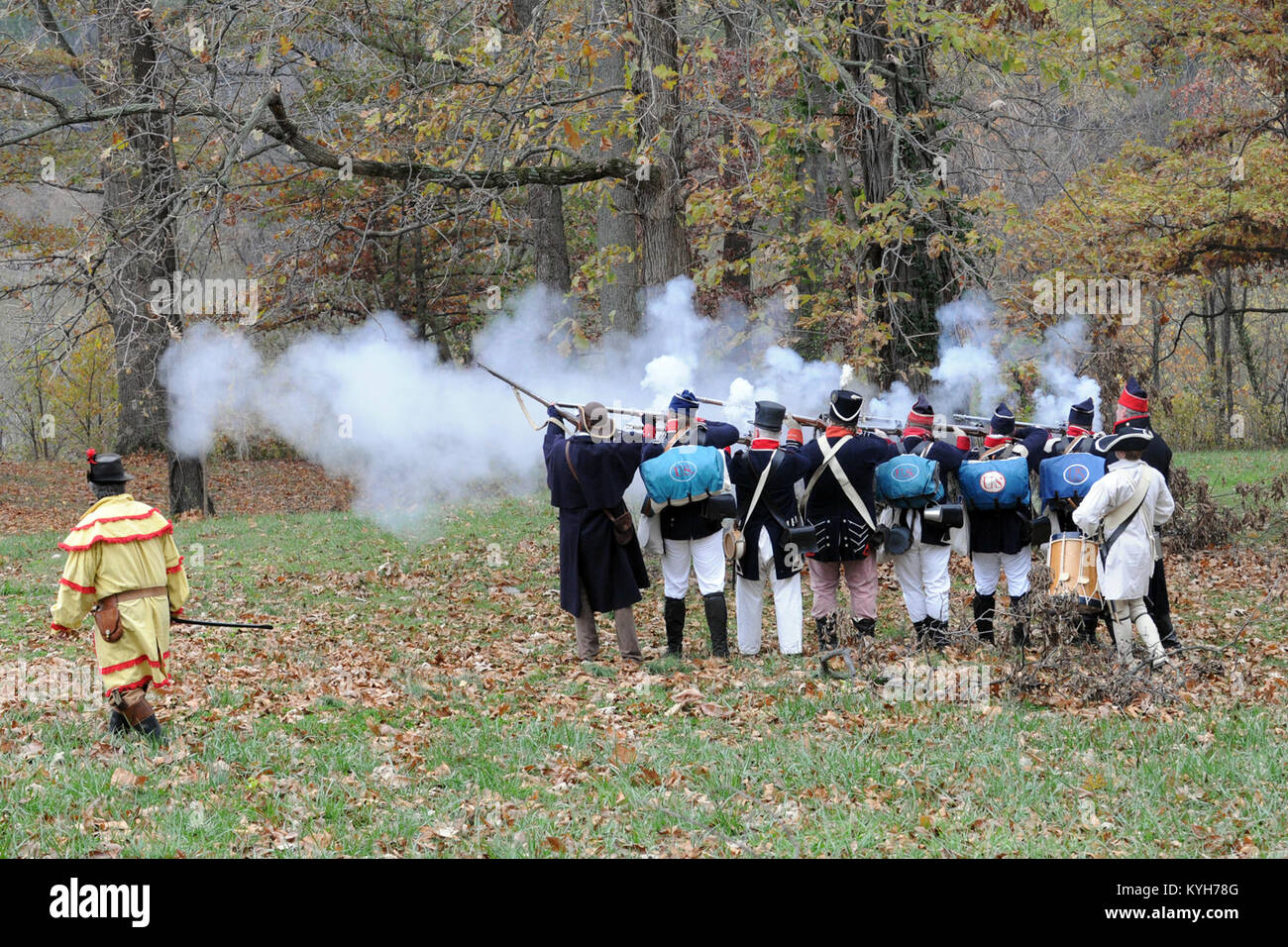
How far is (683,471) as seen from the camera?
30.5 ft

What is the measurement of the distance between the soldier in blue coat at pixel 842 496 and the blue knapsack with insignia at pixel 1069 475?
1379 mm

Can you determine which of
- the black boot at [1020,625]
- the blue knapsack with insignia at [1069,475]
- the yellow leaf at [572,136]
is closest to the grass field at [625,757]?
the black boot at [1020,625]

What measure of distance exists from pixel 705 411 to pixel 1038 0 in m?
4.88

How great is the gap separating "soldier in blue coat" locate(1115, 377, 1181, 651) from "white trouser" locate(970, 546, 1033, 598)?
1154 millimetres

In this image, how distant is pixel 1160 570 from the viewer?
909 centimetres

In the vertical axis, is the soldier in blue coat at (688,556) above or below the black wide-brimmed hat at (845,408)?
below

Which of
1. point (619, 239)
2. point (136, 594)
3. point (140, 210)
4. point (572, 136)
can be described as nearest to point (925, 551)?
point (572, 136)

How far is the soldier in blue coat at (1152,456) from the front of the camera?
338 inches

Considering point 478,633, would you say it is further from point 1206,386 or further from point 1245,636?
Result: point 1206,386

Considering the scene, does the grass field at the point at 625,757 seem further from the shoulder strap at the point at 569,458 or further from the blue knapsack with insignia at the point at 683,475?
the shoulder strap at the point at 569,458

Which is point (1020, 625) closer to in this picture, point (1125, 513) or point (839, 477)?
point (1125, 513)

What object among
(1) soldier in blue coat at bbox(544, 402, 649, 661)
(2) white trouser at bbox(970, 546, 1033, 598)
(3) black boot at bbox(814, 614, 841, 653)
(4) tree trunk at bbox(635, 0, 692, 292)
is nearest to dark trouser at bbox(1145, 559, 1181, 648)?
(2) white trouser at bbox(970, 546, 1033, 598)

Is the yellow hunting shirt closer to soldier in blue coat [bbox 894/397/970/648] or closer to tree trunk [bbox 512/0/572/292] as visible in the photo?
soldier in blue coat [bbox 894/397/970/648]

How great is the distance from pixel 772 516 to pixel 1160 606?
3.11 m
